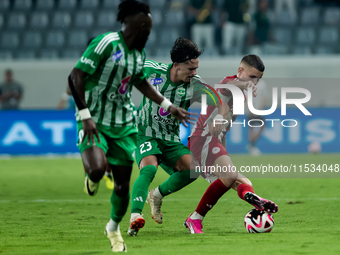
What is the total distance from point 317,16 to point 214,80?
463 cm

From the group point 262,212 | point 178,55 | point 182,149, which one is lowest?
point 262,212

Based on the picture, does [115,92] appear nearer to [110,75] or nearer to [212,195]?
[110,75]

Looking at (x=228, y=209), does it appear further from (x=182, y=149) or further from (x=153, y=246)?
(x=153, y=246)

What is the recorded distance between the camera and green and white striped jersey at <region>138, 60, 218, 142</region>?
545cm

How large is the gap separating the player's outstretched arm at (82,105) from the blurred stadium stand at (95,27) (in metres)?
13.4

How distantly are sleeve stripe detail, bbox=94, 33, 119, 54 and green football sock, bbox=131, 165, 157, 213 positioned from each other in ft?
4.79

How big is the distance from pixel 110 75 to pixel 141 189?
4.25ft

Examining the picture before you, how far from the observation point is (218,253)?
4.01 meters

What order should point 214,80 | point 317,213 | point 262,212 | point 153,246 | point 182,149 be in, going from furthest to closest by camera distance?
point 214,80, point 317,213, point 182,149, point 262,212, point 153,246

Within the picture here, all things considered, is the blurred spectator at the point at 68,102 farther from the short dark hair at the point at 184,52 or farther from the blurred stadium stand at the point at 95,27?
the short dark hair at the point at 184,52

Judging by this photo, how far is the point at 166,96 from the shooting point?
18.0ft

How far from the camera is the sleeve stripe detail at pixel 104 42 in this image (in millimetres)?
4121

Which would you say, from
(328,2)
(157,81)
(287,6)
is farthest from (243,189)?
(328,2)

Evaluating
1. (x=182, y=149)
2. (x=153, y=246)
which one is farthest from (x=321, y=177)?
(x=153, y=246)
